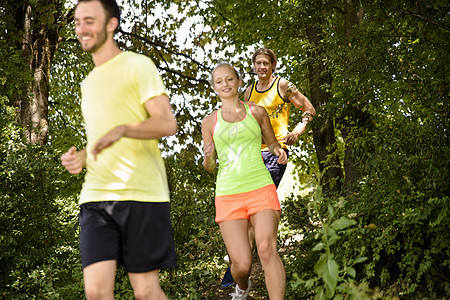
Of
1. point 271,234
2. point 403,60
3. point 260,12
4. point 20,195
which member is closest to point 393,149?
point 403,60

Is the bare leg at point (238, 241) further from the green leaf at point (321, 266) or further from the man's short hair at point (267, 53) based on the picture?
the green leaf at point (321, 266)

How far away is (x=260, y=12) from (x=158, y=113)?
11110 millimetres

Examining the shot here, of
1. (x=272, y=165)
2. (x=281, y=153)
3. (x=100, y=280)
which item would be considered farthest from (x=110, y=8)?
(x=272, y=165)

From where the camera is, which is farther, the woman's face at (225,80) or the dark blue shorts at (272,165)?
the dark blue shorts at (272,165)

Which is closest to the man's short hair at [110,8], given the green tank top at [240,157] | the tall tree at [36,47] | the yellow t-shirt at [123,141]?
the yellow t-shirt at [123,141]

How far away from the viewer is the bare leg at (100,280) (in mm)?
3082

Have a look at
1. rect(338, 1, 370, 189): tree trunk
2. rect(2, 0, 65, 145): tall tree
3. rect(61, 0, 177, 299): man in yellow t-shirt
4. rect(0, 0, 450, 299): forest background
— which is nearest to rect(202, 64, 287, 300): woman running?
rect(0, 0, 450, 299): forest background

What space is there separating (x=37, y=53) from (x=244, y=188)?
7.65 m

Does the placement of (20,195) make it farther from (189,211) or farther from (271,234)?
(271,234)

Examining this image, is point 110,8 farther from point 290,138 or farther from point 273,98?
point 273,98

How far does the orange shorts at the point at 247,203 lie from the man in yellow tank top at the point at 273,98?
1035 mm

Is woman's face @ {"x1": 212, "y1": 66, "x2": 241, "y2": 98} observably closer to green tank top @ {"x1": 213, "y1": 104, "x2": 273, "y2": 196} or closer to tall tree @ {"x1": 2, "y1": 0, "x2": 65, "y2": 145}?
green tank top @ {"x1": 213, "y1": 104, "x2": 273, "y2": 196}

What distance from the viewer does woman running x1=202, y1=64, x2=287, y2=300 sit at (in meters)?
4.62

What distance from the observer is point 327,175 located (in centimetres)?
1140
